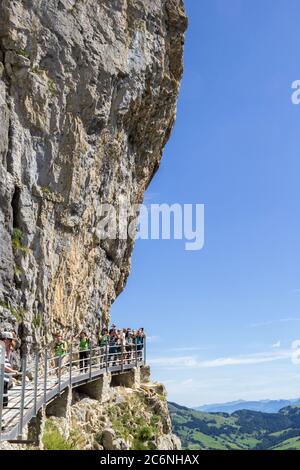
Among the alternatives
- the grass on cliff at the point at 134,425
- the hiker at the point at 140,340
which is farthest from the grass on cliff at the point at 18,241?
the hiker at the point at 140,340

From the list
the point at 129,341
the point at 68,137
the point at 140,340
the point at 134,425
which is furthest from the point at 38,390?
the point at 140,340

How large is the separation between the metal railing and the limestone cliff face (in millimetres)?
2122

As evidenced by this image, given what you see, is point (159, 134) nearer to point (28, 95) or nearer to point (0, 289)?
point (28, 95)

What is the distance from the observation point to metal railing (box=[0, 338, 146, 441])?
34.4 ft

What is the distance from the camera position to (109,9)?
95.5 ft

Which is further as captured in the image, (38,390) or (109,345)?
(109,345)

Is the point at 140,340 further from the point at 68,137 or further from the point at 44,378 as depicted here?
the point at 44,378

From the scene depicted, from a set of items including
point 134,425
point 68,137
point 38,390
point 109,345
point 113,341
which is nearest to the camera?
point 38,390

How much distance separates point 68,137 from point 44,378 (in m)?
14.2

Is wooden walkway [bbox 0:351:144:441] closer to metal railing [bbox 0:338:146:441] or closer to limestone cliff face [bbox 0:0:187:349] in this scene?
metal railing [bbox 0:338:146:441]

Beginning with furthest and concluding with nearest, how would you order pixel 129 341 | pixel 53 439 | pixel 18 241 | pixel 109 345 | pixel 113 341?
pixel 129 341
pixel 113 341
pixel 109 345
pixel 18 241
pixel 53 439

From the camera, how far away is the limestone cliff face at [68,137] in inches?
869

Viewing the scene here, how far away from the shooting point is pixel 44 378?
1447 cm
